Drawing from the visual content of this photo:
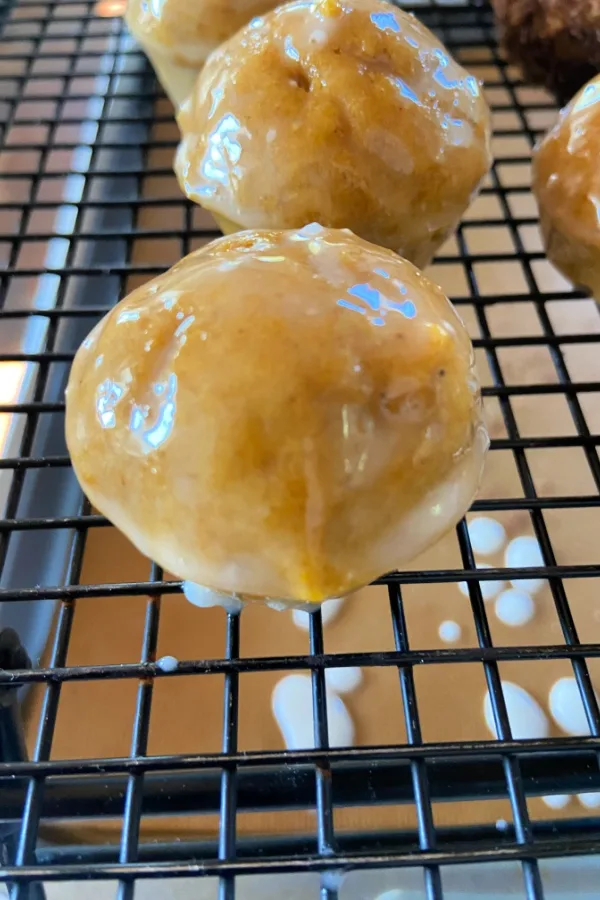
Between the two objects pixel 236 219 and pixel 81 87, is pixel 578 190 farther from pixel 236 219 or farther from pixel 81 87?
pixel 81 87

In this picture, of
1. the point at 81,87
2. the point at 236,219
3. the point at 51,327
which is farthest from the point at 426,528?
the point at 81,87

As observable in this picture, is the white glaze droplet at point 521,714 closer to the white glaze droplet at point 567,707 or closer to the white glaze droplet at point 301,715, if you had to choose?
the white glaze droplet at point 567,707

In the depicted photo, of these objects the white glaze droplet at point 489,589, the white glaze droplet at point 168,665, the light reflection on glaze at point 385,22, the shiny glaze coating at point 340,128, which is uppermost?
the light reflection on glaze at point 385,22

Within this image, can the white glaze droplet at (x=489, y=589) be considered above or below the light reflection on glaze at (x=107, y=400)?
above

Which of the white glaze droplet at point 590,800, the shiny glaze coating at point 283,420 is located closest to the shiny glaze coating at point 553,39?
the shiny glaze coating at point 283,420

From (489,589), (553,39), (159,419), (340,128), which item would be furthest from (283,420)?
(553,39)

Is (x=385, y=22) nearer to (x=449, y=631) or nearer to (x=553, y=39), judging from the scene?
(x=553, y=39)
